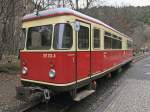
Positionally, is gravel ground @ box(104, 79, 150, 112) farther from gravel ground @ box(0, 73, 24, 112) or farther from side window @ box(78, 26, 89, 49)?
gravel ground @ box(0, 73, 24, 112)

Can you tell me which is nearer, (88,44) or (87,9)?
(88,44)

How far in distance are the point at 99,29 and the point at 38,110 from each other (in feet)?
12.7

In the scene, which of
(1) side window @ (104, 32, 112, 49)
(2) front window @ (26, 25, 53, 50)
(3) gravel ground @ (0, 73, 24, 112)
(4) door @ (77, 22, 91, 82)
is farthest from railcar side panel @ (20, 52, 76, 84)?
(1) side window @ (104, 32, 112, 49)

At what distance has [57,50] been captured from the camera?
695 centimetres

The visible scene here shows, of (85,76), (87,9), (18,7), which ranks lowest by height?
(85,76)

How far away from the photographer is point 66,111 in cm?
768

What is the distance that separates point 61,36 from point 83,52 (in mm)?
1187

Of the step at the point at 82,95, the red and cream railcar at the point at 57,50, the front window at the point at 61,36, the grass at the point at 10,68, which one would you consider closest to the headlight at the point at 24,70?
the red and cream railcar at the point at 57,50

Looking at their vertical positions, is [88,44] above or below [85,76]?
above

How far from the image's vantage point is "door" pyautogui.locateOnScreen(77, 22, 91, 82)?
7.61 m

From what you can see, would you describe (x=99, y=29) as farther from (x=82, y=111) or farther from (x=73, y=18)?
(x=82, y=111)

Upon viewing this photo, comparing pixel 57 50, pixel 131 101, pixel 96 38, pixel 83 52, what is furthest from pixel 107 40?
pixel 57 50

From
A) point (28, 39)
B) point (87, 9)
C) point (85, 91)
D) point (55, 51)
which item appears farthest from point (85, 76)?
point (87, 9)

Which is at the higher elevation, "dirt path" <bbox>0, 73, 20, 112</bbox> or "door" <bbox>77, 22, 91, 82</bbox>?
"door" <bbox>77, 22, 91, 82</bbox>
